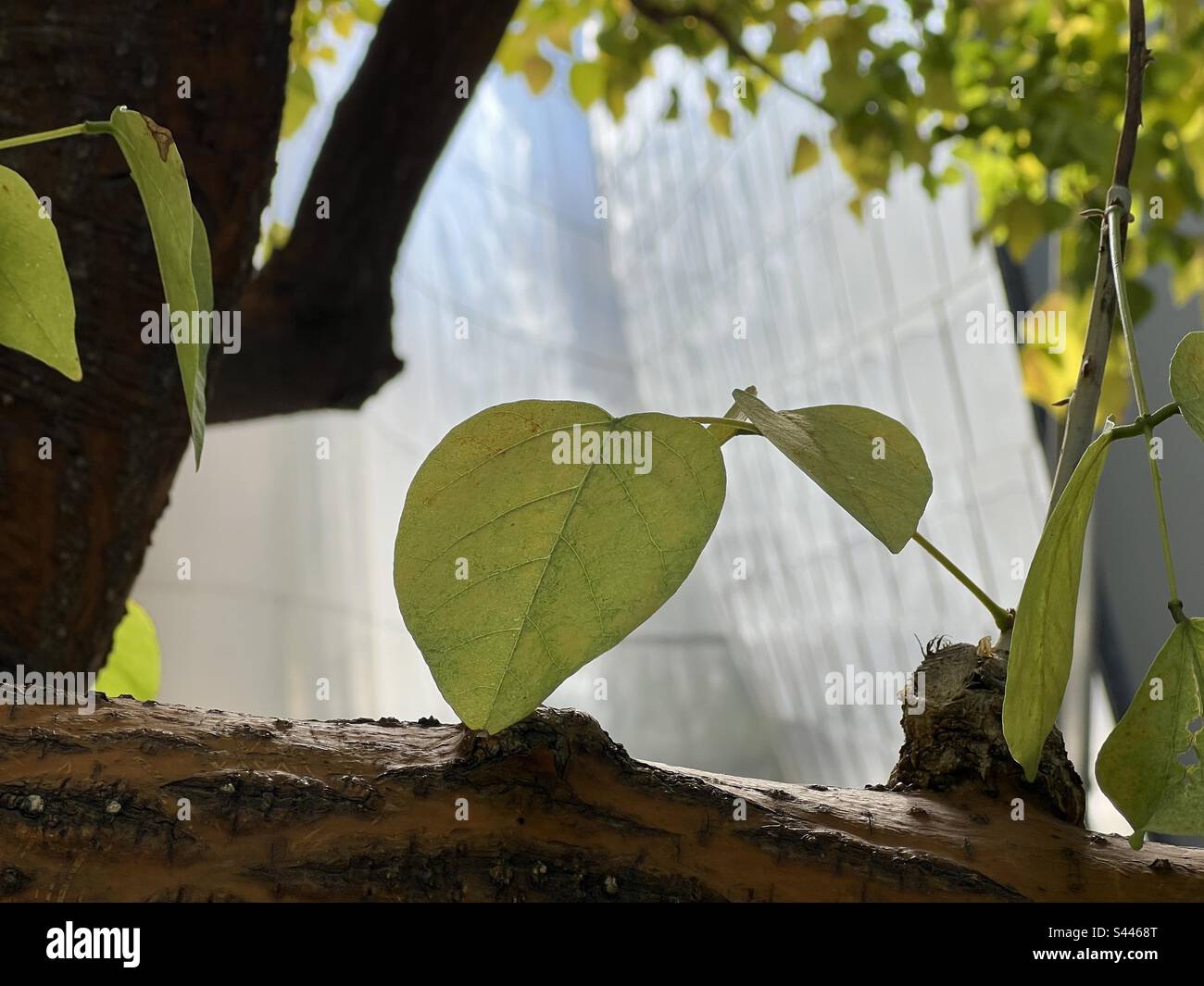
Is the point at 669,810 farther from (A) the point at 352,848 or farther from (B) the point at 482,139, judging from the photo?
(B) the point at 482,139

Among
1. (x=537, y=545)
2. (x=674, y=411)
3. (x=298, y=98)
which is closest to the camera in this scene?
(x=537, y=545)

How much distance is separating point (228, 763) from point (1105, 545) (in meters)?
1.72

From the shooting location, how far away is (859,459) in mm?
185

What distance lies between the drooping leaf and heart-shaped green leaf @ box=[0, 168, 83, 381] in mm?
210

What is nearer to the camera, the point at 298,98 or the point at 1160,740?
the point at 1160,740

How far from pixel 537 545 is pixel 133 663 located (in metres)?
0.29

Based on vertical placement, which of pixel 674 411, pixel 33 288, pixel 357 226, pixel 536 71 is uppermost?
pixel 674 411

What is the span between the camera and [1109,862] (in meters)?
0.21

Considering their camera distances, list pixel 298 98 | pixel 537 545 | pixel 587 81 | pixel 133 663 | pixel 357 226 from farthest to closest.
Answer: pixel 587 81 < pixel 298 98 < pixel 357 226 < pixel 133 663 < pixel 537 545

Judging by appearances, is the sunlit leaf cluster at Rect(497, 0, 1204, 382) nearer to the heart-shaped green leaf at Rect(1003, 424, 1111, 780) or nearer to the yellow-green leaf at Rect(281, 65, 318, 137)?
the yellow-green leaf at Rect(281, 65, 318, 137)

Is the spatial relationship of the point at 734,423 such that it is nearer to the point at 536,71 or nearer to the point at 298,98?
the point at 298,98

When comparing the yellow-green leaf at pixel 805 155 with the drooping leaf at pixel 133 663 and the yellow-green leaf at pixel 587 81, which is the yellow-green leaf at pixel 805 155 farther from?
the drooping leaf at pixel 133 663

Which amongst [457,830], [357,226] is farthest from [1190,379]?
[357,226]

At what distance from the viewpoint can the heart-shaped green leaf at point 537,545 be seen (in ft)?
0.53
